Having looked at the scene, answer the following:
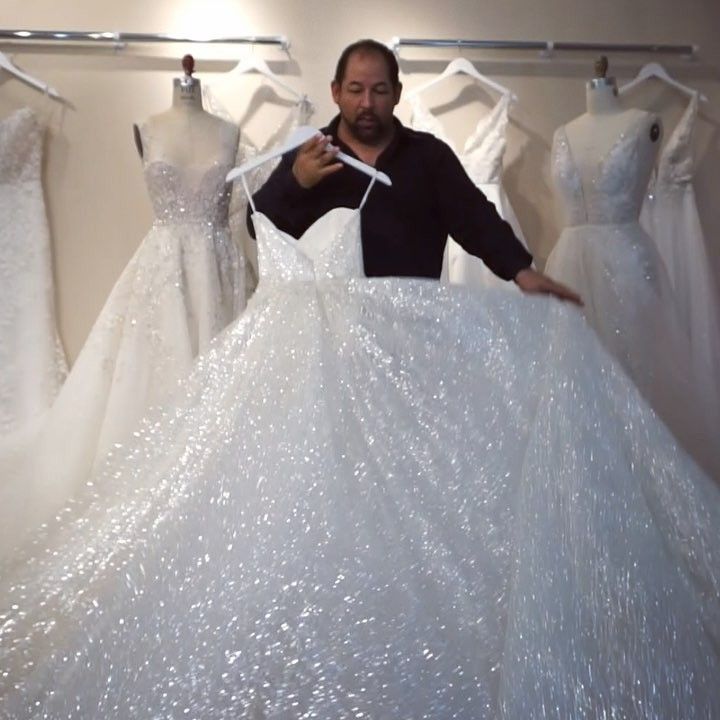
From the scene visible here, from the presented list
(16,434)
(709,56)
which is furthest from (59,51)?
(709,56)

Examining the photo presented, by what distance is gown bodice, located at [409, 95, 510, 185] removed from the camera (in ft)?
7.84

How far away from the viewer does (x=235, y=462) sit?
129 cm

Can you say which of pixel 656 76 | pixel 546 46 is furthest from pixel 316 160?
pixel 656 76

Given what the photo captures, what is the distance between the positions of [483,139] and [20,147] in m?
1.18

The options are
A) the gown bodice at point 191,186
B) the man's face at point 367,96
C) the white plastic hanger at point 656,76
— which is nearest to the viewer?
the man's face at point 367,96

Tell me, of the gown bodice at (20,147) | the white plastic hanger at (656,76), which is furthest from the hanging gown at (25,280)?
the white plastic hanger at (656,76)

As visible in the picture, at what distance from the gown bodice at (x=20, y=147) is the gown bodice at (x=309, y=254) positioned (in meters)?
1.04

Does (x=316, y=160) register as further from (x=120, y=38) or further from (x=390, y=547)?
(x=120, y=38)

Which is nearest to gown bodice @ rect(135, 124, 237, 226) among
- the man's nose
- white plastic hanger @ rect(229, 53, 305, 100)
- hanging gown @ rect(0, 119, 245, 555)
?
hanging gown @ rect(0, 119, 245, 555)

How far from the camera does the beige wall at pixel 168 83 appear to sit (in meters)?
2.46

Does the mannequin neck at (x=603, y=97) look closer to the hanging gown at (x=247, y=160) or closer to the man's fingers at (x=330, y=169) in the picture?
the hanging gown at (x=247, y=160)

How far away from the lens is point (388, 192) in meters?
1.75

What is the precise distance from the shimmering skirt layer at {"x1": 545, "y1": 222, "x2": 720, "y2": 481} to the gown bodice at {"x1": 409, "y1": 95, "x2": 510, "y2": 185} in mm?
278

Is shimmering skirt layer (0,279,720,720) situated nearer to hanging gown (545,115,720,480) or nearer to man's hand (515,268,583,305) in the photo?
man's hand (515,268,583,305)
